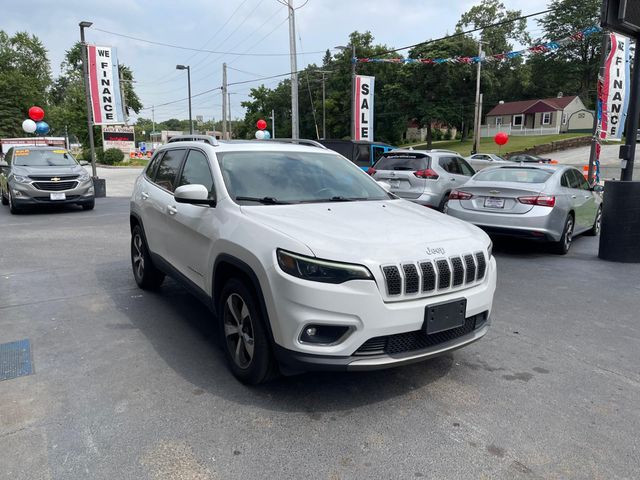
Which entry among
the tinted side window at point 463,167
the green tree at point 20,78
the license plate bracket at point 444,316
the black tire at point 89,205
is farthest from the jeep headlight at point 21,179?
the green tree at point 20,78

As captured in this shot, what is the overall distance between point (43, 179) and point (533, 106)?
6977 cm

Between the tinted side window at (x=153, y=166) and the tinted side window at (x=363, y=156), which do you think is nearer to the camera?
the tinted side window at (x=153, y=166)

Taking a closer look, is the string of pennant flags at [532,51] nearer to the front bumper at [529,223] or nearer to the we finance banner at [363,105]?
the we finance banner at [363,105]

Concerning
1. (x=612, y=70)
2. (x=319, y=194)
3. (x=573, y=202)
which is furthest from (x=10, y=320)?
(x=612, y=70)

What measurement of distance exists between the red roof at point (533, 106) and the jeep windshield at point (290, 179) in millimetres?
71496

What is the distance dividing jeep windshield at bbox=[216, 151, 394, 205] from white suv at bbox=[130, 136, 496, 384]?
0.05ft

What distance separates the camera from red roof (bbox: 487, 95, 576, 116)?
66812mm

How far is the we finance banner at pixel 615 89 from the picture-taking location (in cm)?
1290

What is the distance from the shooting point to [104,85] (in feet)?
54.9

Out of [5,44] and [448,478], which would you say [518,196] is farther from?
[5,44]

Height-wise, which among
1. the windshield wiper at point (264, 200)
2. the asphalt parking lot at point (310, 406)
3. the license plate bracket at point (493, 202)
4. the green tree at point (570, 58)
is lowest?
the asphalt parking lot at point (310, 406)

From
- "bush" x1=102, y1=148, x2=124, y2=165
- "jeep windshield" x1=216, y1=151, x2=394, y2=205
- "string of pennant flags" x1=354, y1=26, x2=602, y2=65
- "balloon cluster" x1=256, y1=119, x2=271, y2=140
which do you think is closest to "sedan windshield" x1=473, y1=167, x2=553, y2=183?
"jeep windshield" x1=216, y1=151, x2=394, y2=205

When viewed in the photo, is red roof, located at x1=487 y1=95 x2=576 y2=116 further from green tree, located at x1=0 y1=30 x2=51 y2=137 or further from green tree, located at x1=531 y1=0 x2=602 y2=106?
green tree, located at x1=0 y1=30 x2=51 y2=137

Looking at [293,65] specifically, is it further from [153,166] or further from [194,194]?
[194,194]
